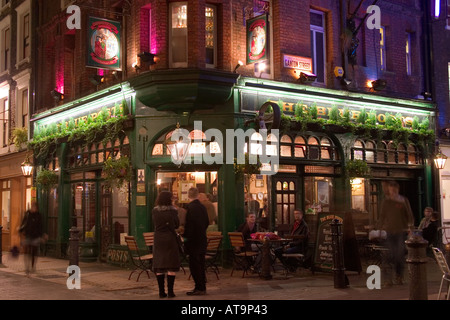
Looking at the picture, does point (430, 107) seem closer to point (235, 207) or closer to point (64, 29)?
point (235, 207)

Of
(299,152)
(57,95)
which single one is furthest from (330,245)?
(57,95)

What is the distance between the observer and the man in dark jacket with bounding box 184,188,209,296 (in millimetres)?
10180

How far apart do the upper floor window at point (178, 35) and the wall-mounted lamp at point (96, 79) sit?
10.9 ft

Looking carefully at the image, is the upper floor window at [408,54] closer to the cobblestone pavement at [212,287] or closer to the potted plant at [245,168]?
the cobblestone pavement at [212,287]

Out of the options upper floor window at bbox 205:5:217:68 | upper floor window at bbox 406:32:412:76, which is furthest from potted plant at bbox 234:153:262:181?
upper floor window at bbox 406:32:412:76

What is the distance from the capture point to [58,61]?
19578 mm

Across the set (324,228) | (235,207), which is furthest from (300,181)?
(324,228)

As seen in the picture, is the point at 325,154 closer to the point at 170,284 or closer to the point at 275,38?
the point at 275,38

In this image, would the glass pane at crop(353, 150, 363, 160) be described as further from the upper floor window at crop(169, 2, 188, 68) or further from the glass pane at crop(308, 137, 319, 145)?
the upper floor window at crop(169, 2, 188, 68)

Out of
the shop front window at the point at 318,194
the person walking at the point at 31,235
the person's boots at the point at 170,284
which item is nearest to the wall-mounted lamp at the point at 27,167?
the person walking at the point at 31,235

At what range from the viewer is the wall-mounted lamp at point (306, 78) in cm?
1562

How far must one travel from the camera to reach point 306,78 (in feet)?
51.3

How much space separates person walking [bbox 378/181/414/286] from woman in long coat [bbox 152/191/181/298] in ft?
14.6

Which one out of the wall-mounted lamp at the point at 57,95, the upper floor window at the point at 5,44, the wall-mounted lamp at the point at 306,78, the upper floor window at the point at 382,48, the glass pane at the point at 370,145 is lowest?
the glass pane at the point at 370,145
